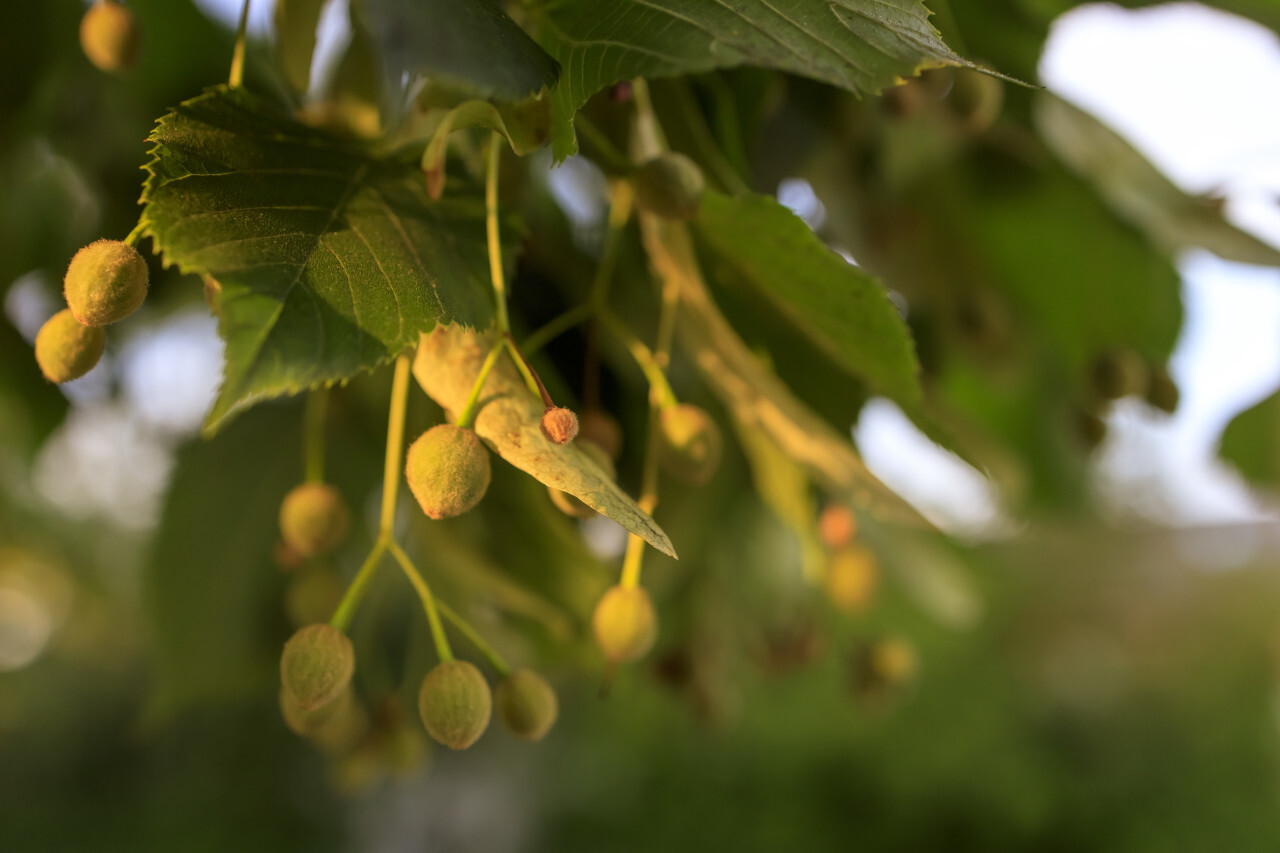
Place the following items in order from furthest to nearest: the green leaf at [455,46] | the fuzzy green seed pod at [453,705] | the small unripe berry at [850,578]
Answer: the small unripe berry at [850,578] < the fuzzy green seed pod at [453,705] < the green leaf at [455,46]

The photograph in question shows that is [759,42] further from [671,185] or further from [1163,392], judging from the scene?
[1163,392]

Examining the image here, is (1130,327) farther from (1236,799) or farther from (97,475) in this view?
(1236,799)

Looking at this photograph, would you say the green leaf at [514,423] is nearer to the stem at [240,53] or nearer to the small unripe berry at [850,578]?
the stem at [240,53]

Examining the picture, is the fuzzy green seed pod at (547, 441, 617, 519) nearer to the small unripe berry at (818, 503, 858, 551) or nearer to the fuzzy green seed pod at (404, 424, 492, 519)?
the fuzzy green seed pod at (404, 424, 492, 519)

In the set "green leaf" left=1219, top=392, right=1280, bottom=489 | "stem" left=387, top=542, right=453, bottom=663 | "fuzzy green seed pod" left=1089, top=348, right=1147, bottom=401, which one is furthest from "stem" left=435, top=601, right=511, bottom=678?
"green leaf" left=1219, top=392, right=1280, bottom=489

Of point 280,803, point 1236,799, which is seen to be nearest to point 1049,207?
point 1236,799

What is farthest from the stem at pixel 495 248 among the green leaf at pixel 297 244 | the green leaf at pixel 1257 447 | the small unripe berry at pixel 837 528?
the green leaf at pixel 1257 447

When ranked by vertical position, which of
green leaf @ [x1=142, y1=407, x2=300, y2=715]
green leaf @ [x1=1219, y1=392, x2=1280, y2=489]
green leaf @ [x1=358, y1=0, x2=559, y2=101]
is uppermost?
green leaf @ [x1=358, y1=0, x2=559, y2=101]
